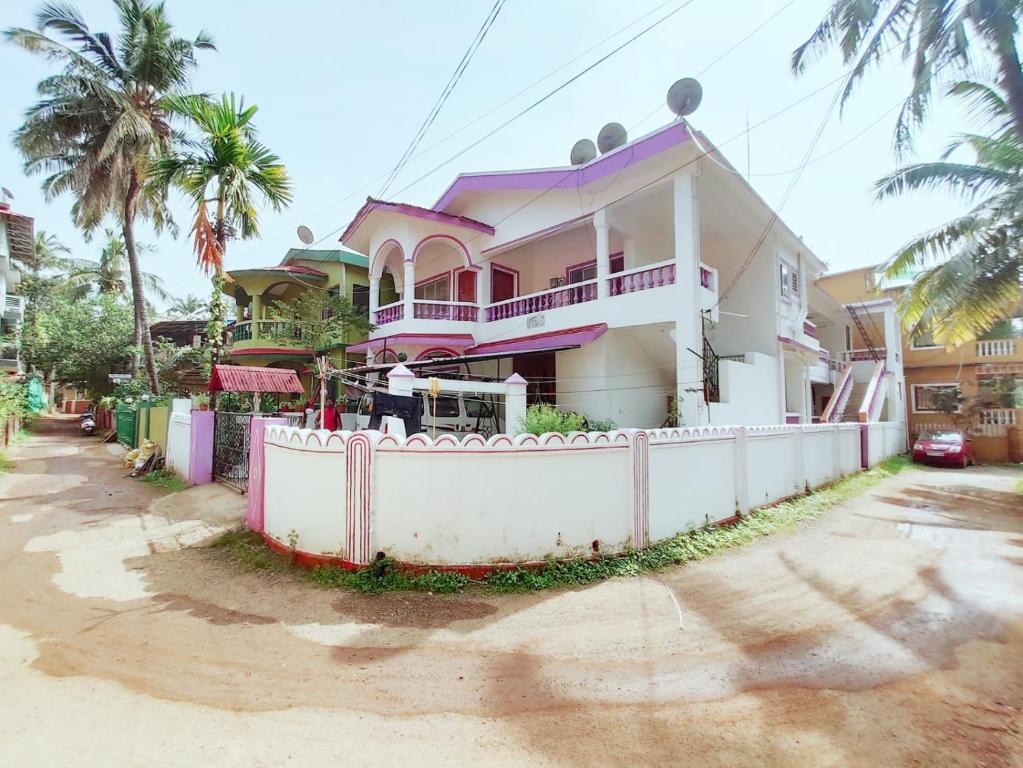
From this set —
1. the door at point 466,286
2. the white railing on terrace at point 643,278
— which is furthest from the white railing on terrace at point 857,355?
the door at point 466,286

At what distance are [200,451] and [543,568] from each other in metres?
8.60

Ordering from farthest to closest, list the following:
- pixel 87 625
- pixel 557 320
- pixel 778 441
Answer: pixel 557 320 → pixel 778 441 → pixel 87 625

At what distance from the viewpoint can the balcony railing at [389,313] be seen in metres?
13.8

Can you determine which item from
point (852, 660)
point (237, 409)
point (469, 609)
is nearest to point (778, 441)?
point (852, 660)

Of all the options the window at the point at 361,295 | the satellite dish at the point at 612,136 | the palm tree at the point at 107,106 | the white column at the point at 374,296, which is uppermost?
the palm tree at the point at 107,106

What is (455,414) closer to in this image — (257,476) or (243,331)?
(257,476)

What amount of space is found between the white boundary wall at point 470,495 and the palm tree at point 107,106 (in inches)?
609

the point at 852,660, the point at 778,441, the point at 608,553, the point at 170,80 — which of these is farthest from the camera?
the point at 170,80

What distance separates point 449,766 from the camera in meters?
2.48

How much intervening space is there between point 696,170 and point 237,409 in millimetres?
12269

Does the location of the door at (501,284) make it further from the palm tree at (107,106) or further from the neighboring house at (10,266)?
the neighboring house at (10,266)

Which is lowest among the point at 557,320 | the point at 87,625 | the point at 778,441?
the point at 87,625

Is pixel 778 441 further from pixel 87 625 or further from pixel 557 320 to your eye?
pixel 87 625

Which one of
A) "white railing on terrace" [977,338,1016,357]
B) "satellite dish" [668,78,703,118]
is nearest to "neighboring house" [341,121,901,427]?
"satellite dish" [668,78,703,118]
